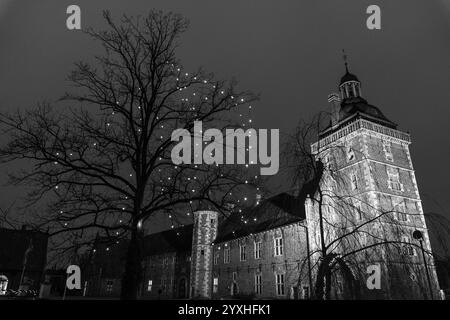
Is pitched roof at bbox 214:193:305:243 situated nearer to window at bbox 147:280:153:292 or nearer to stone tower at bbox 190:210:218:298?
stone tower at bbox 190:210:218:298

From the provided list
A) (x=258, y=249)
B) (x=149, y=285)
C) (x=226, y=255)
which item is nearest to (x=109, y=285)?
(x=149, y=285)

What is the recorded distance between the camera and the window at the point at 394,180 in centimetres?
3046

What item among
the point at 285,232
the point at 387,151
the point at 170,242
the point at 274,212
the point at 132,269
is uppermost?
the point at 387,151

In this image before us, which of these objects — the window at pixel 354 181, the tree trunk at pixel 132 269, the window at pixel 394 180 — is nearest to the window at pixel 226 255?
the window at pixel 354 181

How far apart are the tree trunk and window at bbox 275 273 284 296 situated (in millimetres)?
19447

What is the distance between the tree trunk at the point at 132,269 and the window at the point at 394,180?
2862 cm

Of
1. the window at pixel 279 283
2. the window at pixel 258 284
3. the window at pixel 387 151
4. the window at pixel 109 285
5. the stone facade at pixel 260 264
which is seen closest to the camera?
the stone facade at pixel 260 264

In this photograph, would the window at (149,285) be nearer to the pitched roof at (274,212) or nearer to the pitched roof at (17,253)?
the pitched roof at (17,253)

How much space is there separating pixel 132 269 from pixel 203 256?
92.9ft

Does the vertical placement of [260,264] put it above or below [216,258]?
below

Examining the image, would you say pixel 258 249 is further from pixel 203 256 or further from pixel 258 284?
pixel 203 256

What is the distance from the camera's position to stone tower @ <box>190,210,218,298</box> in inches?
1353

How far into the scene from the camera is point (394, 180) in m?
30.9

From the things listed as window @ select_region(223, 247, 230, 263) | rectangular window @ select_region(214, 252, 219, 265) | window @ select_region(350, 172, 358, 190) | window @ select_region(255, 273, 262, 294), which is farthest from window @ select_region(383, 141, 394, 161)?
rectangular window @ select_region(214, 252, 219, 265)
